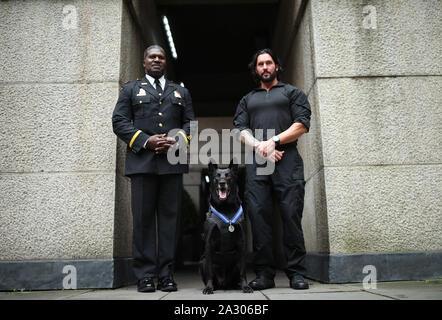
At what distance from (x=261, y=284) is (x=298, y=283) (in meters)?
0.36

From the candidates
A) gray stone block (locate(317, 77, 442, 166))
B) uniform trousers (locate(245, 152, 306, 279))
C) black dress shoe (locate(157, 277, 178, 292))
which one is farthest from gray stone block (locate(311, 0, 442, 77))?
black dress shoe (locate(157, 277, 178, 292))

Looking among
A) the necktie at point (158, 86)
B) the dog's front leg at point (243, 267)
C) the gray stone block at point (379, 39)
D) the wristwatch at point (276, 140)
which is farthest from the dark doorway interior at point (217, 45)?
the dog's front leg at point (243, 267)

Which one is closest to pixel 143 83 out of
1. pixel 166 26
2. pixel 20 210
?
pixel 20 210

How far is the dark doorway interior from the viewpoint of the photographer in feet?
26.4

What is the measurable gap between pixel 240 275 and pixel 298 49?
337 centimetres

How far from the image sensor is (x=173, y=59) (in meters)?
9.58

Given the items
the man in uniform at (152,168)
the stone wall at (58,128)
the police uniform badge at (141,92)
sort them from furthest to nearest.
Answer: the stone wall at (58,128) → the police uniform badge at (141,92) → the man in uniform at (152,168)

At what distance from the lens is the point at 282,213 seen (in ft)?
13.0

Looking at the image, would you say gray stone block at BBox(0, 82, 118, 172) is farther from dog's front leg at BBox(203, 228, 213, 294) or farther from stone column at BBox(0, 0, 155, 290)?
dog's front leg at BBox(203, 228, 213, 294)

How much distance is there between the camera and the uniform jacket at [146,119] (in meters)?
3.93

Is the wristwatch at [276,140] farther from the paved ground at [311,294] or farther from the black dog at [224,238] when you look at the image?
the paved ground at [311,294]

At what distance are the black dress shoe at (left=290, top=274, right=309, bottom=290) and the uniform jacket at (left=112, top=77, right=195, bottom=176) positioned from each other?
150cm

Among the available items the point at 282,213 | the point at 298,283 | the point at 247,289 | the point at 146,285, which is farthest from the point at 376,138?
the point at 146,285

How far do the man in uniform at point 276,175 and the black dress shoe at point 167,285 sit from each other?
76 centimetres
